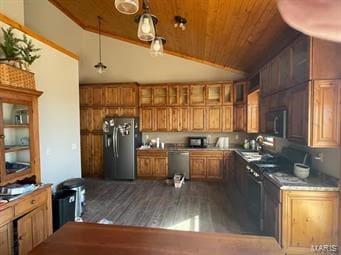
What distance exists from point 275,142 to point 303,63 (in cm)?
217

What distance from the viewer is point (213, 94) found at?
5746mm

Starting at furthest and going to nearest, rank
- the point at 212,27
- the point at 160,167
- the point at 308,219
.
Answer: the point at 160,167 < the point at 212,27 < the point at 308,219

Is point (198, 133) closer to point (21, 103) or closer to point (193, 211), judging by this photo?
point (193, 211)

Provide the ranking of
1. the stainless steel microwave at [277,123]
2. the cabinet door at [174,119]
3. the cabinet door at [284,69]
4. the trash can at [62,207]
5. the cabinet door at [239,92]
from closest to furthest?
the cabinet door at [284,69], the stainless steel microwave at [277,123], the trash can at [62,207], the cabinet door at [239,92], the cabinet door at [174,119]

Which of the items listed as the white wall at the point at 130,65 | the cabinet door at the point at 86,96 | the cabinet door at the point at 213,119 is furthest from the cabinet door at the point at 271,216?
the cabinet door at the point at 86,96

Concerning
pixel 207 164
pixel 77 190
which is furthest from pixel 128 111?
pixel 77 190

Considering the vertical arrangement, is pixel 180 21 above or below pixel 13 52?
above

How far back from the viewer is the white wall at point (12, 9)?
9.61 feet

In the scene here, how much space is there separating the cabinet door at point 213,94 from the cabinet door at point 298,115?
3.00 metres

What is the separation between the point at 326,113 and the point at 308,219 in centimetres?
112

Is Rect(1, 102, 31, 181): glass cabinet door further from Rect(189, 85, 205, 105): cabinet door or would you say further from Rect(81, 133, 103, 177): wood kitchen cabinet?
Rect(189, 85, 205, 105): cabinet door

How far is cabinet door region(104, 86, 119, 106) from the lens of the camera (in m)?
5.84

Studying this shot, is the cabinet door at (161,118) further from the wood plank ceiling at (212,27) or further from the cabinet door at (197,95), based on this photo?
the wood plank ceiling at (212,27)

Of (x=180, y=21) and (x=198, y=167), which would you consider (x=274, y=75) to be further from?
(x=198, y=167)
